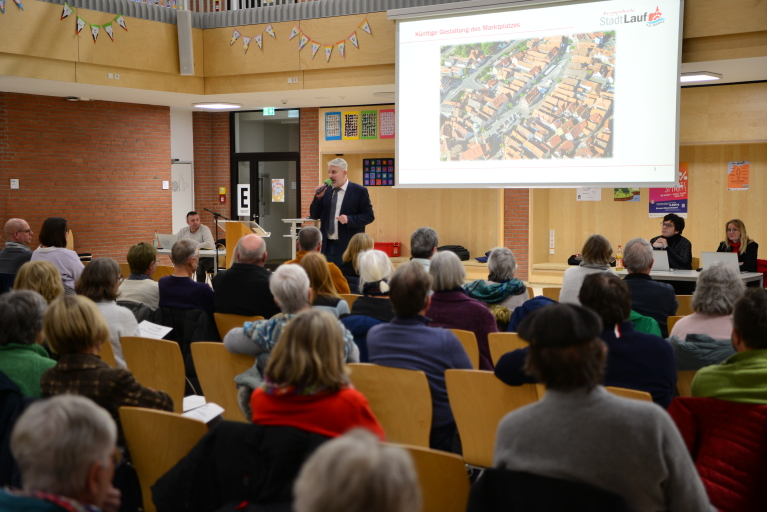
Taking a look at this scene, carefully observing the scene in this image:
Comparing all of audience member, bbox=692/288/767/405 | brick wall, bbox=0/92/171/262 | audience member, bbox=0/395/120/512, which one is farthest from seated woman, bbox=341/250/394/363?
brick wall, bbox=0/92/171/262

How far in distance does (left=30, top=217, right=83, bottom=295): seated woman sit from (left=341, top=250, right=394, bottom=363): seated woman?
2.57m

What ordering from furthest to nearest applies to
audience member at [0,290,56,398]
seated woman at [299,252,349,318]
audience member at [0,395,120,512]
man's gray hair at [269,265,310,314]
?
seated woman at [299,252,349,318] < man's gray hair at [269,265,310,314] < audience member at [0,290,56,398] < audience member at [0,395,120,512]

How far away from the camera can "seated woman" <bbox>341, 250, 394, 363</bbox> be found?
3664mm

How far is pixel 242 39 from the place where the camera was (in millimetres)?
10180

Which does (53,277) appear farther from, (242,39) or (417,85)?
(242,39)

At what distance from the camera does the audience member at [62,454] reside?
1.47 metres

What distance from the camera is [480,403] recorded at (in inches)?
113

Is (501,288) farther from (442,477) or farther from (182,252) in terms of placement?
(442,477)

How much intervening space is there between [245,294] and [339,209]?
11.7ft

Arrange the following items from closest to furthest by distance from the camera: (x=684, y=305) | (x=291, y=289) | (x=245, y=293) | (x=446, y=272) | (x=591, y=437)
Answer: (x=591, y=437) < (x=291, y=289) < (x=446, y=272) < (x=245, y=293) < (x=684, y=305)

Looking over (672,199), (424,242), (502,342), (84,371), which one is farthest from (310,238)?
(672,199)

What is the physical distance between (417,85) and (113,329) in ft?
19.4

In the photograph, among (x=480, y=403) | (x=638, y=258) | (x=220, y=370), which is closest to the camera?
(x=480, y=403)

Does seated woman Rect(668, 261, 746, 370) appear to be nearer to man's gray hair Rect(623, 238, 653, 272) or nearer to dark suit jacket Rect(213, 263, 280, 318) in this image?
man's gray hair Rect(623, 238, 653, 272)
